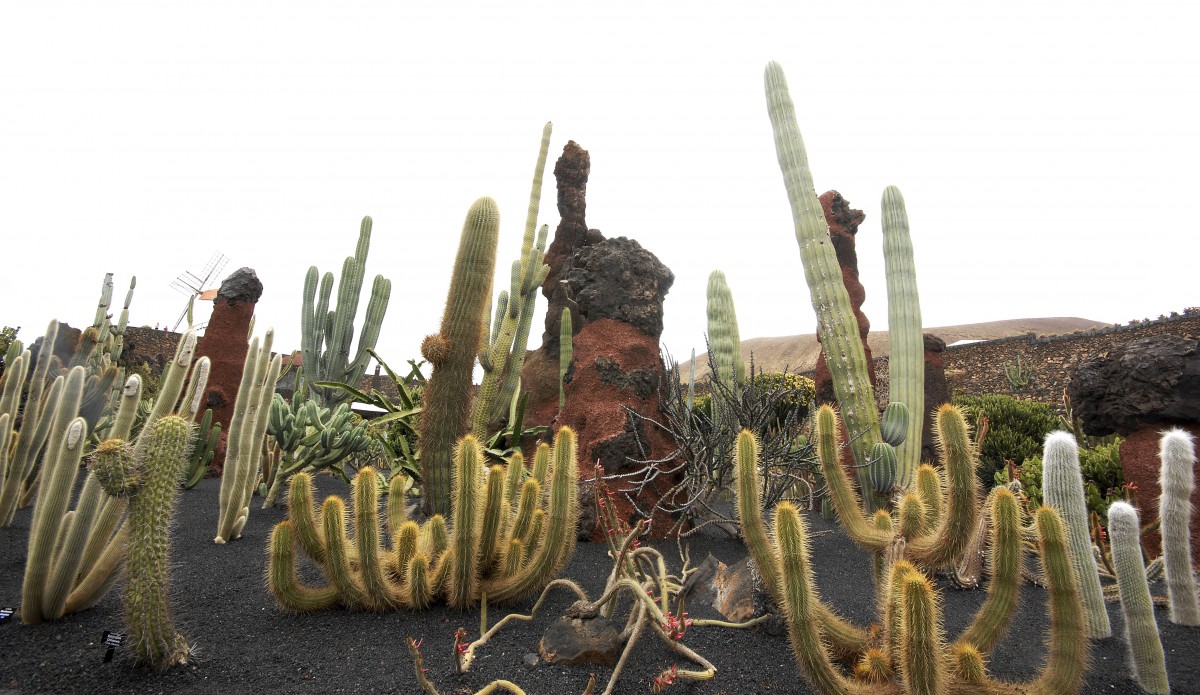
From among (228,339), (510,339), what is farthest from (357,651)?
(228,339)

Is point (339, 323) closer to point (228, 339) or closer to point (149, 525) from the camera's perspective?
point (228, 339)

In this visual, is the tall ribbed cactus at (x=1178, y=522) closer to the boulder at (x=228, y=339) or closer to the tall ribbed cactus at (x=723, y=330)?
the tall ribbed cactus at (x=723, y=330)

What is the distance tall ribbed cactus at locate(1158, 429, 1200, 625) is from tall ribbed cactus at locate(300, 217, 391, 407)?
8.98 meters

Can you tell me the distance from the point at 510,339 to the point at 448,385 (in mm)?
2358

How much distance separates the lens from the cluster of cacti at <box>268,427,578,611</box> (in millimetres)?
2451

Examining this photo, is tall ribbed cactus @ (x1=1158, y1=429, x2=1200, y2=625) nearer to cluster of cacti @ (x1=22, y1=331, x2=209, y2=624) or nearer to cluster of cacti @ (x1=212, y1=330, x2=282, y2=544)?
cluster of cacti @ (x1=22, y1=331, x2=209, y2=624)

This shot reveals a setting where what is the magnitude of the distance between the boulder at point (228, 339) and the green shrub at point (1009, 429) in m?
8.79

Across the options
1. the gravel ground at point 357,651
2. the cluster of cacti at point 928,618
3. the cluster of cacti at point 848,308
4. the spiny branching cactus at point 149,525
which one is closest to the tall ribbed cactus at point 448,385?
the gravel ground at point 357,651

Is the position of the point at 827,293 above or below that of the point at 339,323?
below

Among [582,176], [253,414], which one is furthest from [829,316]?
[582,176]

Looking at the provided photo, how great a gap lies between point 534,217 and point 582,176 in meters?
2.12

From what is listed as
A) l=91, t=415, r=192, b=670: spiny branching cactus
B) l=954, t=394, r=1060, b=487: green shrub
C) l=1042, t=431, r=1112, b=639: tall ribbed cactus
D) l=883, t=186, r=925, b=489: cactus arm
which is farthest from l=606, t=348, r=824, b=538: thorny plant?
l=954, t=394, r=1060, b=487: green shrub

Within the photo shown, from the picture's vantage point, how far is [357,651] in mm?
2215

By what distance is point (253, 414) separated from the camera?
3.59 metres
